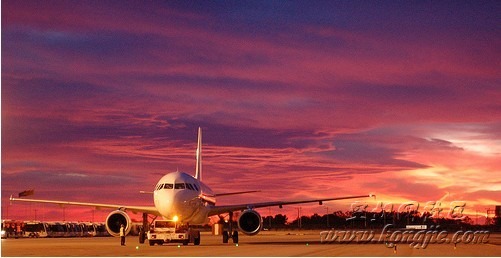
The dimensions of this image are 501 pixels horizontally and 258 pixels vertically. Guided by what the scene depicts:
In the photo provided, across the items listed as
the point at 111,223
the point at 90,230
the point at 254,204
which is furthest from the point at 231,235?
the point at 90,230

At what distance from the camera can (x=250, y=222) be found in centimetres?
4559

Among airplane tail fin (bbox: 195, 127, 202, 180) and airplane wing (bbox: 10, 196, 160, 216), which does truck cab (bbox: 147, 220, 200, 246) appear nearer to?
airplane wing (bbox: 10, 196, 160, 216)

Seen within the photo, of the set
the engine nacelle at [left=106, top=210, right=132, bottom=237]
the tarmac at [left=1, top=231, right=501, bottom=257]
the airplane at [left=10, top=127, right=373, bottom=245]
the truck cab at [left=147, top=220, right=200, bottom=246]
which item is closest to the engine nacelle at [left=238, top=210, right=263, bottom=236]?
the airplane at [left=10, top=127, right=373, bottom=245]

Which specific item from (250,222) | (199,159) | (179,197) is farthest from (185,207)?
(199,159)

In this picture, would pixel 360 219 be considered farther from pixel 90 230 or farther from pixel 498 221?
pixel 90 230

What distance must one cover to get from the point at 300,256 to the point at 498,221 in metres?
136

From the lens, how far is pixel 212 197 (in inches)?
1941

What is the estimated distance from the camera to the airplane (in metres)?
41.5

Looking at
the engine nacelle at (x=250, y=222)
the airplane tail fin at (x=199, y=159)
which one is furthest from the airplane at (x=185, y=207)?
Result: the airplane tail fin at (x=199, y=159)

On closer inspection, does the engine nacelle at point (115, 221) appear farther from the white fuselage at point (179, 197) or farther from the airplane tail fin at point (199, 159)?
the airplane tail fin at point (199, 159)

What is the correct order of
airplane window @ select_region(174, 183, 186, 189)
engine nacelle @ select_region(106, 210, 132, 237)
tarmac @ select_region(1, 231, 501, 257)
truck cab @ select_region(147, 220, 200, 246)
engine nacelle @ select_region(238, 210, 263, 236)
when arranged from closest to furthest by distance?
tarmac @ select_region(1, 231, 501, 257), truck cab @ select_region(147, 220, 200, 246), airplane window @ select_region(174, 183, 186, 189), engine nacelle @ select_region(238, 210, 263, 236), engine nacelle @ select_region(106, 210, 132, 237)

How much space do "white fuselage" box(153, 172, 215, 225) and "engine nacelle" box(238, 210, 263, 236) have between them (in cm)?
292

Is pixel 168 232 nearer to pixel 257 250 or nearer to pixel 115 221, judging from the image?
pixel 115 221

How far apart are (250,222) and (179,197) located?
6121mm
